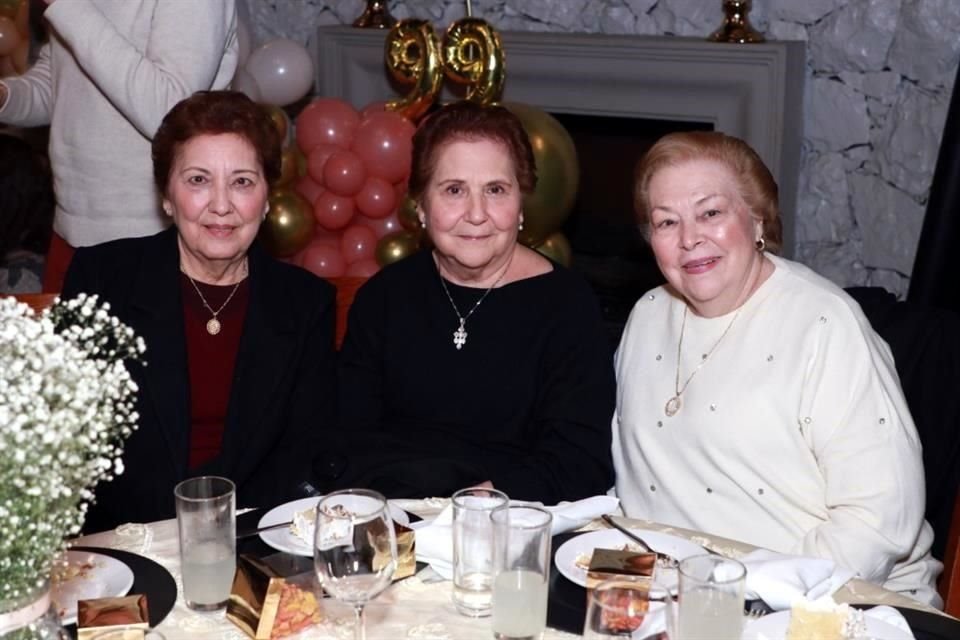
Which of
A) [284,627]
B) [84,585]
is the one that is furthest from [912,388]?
[84,585]

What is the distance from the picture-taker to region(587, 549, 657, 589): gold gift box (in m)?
1.62

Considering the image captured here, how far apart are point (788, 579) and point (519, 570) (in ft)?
1.17

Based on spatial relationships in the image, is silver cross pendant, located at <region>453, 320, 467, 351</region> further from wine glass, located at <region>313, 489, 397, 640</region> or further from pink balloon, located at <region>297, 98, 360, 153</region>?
pink balloon, located at <region>297, 98, 360, 153</region>

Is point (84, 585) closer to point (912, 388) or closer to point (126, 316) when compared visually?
point (126, 316)

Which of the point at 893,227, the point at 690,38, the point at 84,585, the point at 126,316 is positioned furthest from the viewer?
the point at 690,38

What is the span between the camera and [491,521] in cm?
148

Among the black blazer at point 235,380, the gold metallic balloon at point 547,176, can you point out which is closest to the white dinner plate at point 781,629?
the black blazer at point 235,380

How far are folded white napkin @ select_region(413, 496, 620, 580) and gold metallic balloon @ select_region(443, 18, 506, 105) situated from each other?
2739 mm

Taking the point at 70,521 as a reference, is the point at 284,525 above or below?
below

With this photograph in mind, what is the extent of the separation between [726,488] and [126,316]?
117cm

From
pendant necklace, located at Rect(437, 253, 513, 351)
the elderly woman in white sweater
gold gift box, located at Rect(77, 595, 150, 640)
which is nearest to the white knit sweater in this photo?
pendant necklace, located at Rect(437, 253, 513, 351)

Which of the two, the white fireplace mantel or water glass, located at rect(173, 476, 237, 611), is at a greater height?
the white fireplace mantel

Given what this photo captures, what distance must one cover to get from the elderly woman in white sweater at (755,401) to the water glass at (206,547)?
90 cm

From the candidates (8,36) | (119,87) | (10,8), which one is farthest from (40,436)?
(10,8)
